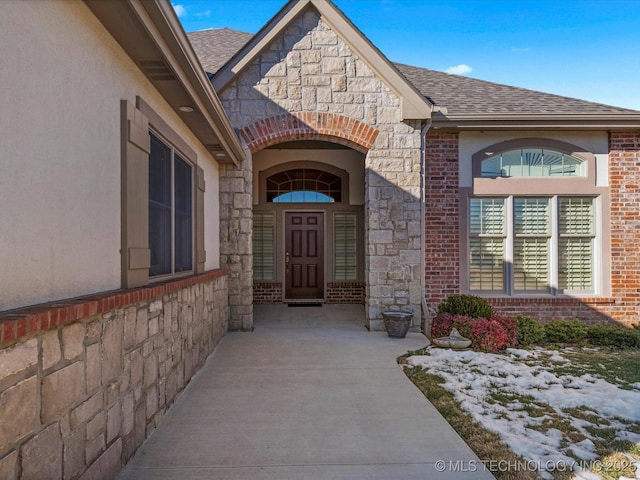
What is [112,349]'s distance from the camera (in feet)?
8.72

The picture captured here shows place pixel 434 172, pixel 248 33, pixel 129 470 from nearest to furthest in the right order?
pixel 129 470, pixel 434 172, pixel 248 33

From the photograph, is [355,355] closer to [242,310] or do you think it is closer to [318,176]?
[242,310]

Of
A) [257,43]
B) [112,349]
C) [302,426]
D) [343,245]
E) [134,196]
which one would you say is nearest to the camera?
[112,349]

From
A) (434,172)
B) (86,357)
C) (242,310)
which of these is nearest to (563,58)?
(434,172)

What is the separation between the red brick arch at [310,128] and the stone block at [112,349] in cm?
522

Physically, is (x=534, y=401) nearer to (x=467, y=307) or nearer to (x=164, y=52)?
(x=467, y=307)

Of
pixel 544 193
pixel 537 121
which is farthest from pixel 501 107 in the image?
pixel 544 193

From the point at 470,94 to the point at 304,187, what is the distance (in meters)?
4.54

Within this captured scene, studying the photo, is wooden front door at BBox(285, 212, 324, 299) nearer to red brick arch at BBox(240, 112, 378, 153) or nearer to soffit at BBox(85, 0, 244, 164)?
red brick arch at BBox(240, 112, 378, 153)

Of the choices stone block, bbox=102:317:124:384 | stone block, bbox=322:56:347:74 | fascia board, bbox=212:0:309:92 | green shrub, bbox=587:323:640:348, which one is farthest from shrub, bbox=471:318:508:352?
fascia board, bbox=212:0:309:92

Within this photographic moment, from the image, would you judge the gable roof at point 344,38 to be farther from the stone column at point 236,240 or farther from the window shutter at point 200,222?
the window shutter at point 200,222

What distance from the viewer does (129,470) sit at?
9.18 ft

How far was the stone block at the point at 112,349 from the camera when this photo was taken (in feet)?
8.40

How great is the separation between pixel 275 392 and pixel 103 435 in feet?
6.68
